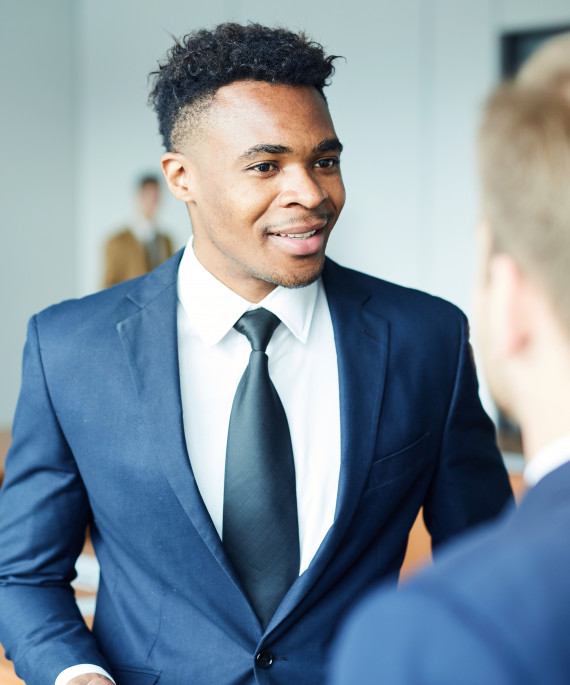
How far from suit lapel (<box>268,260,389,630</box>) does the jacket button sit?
49 millimetres

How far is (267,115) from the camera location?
1315 millimetres

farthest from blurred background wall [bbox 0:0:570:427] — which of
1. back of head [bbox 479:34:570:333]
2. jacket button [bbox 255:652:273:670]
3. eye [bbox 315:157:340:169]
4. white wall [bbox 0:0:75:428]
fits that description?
back of head [bbox 479:34:570:333]

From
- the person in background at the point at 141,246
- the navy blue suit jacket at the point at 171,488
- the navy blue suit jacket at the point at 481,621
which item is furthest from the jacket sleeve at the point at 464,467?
the person in background at the point at 141,246

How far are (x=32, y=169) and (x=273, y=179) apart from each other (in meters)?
6.22

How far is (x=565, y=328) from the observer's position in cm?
61

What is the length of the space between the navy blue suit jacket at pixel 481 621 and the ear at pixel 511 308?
0.46 feet

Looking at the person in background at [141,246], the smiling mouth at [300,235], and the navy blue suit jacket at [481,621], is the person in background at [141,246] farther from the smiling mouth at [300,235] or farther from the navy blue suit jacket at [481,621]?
the navy blue suit jacket at [481,621]

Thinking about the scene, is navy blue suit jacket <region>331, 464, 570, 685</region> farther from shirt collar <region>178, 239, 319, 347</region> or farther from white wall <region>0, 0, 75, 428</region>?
white wall <region>0, 0, 75, 428</region>

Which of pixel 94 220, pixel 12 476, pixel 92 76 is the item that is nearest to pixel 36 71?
pixel 92 76

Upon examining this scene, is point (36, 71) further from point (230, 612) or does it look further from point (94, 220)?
point (230, 612)

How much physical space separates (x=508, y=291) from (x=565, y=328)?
0.16 ft

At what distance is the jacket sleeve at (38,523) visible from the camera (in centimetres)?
131

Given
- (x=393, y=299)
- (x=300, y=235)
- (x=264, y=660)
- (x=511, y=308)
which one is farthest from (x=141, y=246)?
(x=511, y=308)

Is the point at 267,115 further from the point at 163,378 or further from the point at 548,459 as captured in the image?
the point at 548,459
